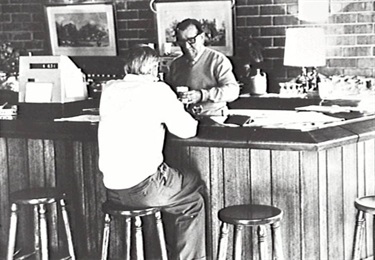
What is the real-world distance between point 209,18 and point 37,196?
330 cm

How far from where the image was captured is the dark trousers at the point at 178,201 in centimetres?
379

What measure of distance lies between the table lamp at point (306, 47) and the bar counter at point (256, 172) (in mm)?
1923

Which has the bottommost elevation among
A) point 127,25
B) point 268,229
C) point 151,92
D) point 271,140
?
point 268,229

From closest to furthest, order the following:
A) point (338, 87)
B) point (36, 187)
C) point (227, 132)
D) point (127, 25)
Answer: point (227, 132), point (36, 187), point (338, 87), point (127, 25)

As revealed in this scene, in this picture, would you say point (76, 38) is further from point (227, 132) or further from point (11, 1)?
point (227, 132)

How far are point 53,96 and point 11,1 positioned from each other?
347cm

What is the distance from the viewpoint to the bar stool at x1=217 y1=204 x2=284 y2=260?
349cm

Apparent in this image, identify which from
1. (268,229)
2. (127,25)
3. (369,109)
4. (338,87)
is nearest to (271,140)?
(268,229)

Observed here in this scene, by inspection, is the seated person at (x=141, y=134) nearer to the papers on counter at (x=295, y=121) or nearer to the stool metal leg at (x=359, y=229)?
the papers on counter at (x=295, y=121)

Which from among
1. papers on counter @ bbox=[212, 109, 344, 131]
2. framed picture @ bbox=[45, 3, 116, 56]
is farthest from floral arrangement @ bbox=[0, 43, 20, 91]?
papers on counter @ bbox=[212, 109, 344, 131]

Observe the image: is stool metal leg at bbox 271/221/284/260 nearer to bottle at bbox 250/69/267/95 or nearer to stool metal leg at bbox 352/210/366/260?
stool metal leg at bbox 352/210/366/260

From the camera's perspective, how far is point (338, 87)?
19.7 ft

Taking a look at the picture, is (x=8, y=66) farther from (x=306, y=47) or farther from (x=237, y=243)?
(x=237, y=243)

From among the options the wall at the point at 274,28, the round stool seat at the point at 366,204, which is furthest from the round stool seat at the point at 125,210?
the wall at the point at 274,28
